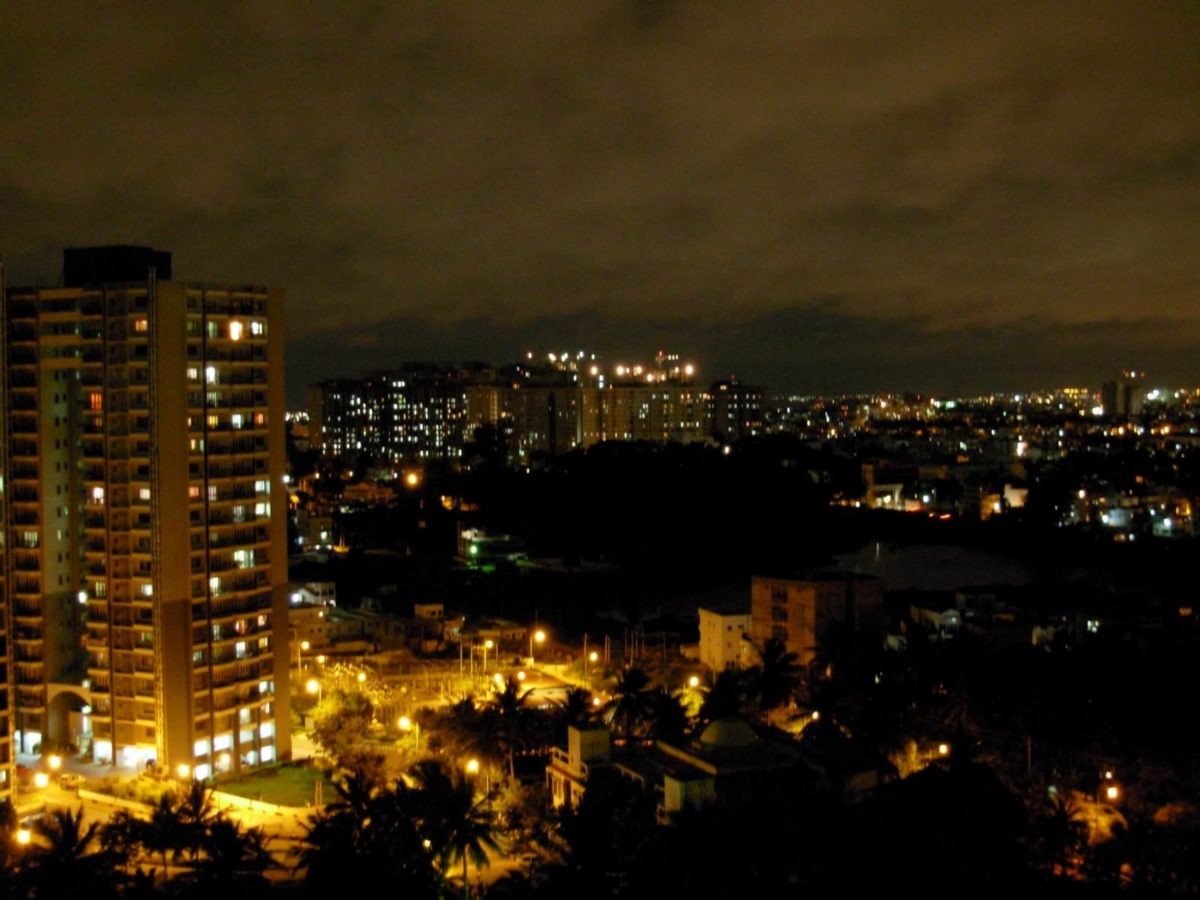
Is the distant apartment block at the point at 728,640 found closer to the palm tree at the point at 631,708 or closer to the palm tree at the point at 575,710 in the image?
the palm tree at the point at 631,708

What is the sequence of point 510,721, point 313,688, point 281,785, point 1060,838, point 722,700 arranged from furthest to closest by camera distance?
point 313,688 → point 722,700 → point 281,785 → point 510,721 → point 1060,838

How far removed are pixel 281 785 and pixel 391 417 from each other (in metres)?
29.0

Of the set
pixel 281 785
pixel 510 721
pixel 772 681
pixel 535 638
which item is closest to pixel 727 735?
pixel 510 721

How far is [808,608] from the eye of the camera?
9953mm

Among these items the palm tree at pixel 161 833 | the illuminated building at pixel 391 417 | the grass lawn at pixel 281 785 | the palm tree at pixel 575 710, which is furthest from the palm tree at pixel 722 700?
the illuminated building at pixel 391 417

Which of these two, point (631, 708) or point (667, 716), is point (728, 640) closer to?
point (631, 708)

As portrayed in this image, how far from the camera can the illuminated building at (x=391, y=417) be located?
3584 centimetres

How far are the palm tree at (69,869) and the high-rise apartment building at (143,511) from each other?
194 cm

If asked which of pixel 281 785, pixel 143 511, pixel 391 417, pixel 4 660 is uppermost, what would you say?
pixel 391 417

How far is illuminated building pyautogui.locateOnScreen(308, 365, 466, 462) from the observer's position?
35.8 m

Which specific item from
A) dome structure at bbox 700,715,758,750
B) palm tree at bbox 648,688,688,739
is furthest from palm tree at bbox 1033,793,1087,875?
palm tree at bbox 648,688,688,739

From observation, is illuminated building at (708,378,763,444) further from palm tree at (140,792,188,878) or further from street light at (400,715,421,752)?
palm tree at (140,792,188,878)

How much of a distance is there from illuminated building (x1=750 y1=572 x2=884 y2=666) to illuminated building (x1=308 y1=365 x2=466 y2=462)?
26048mm

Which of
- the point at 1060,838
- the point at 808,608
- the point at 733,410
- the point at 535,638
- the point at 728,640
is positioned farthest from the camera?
the point at 733,410
